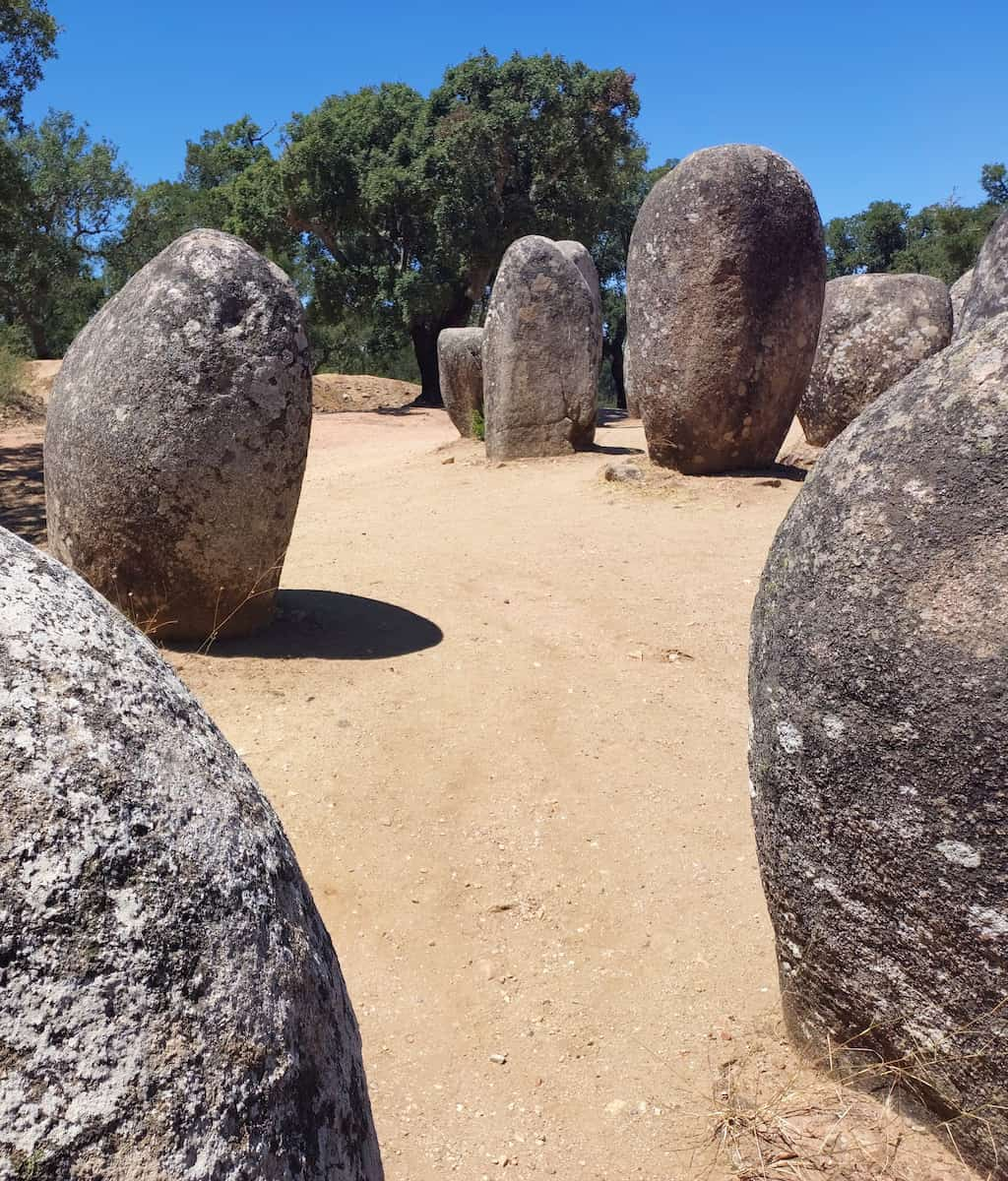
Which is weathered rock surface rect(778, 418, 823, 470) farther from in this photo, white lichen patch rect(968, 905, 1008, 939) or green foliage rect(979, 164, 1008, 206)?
green foliage rect(979, 164, 1008, 206)

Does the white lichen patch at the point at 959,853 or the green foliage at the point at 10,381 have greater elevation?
the white lichen patch at the point at 959,853

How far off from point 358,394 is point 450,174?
5526mm

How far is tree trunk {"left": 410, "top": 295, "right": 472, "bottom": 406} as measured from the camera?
77.1 feet

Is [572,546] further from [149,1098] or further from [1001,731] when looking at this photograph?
[149,1098]

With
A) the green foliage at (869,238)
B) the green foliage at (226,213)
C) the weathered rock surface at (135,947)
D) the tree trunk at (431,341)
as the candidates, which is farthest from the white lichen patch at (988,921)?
the green foliage at (869,238)

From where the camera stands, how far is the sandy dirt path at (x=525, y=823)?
98.7 inches

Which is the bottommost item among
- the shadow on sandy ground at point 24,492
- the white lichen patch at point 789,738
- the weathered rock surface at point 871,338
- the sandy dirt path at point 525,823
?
the shadow on sandy ground at point 24,492

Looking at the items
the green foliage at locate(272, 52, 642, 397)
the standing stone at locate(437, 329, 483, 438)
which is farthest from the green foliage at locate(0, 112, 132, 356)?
the standing stone at locate(437, 329, 483, 438)

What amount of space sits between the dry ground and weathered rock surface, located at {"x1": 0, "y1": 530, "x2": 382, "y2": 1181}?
1449mm

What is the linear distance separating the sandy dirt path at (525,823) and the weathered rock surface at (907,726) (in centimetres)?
64

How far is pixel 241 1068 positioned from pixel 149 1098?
92mm

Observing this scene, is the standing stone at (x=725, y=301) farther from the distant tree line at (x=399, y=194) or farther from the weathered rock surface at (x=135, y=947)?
the distant tree line at (x=399, y=194)

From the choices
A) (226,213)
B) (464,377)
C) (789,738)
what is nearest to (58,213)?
(226,213)

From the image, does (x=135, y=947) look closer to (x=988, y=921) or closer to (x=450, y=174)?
(x=988, y=921)
